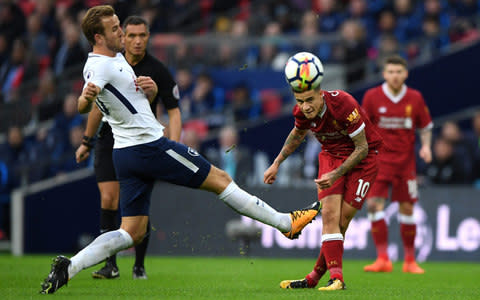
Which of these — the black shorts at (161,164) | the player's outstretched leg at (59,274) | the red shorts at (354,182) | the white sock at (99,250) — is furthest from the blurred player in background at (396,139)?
the player's outstretched leg at (59,274)

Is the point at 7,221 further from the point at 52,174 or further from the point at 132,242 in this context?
the point at 132,242

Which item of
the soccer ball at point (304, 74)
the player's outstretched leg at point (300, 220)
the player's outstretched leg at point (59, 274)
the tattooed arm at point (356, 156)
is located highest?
the soccer ball at point (304, 74)

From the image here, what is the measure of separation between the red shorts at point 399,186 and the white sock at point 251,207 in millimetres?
3625

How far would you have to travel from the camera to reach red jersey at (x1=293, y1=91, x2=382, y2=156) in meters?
7.12

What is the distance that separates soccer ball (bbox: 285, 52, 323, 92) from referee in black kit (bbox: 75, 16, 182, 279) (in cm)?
181

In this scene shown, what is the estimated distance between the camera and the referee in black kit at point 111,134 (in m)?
8.38

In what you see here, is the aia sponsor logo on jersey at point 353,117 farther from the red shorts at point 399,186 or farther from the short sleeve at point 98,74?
the red shorts at point 399,186

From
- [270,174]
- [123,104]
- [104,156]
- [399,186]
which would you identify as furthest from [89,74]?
[399,186]

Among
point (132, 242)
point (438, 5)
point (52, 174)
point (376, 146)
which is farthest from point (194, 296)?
point (438, 5)

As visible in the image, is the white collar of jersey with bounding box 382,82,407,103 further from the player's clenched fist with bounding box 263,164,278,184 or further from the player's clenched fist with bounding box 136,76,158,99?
the player's clenched fist with bounding box 136,76,158,99

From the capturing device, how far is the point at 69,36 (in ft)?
53.6

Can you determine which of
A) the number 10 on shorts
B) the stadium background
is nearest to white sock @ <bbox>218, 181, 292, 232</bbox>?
the number 10 on shorts

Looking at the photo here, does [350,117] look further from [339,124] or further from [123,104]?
[123,104]

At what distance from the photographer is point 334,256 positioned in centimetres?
720
